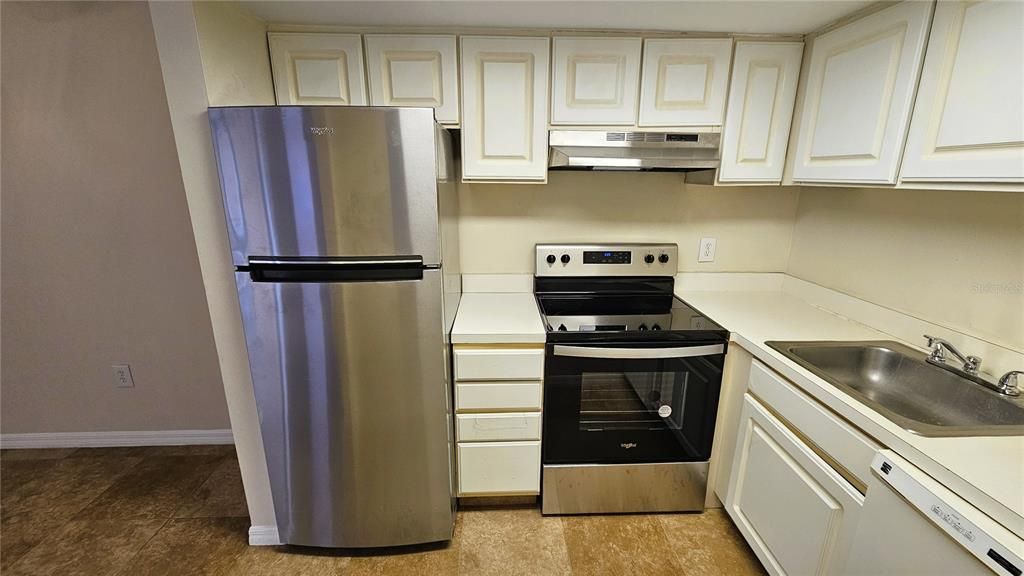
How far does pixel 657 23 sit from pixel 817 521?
5.62ft

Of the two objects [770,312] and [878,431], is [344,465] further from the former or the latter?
[770,312]

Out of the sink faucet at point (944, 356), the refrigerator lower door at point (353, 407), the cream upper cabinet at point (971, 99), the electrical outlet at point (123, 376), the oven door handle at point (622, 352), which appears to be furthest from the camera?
the electrical outlet at point (123, 376)

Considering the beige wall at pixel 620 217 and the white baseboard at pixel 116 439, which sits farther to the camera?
the white baseboard at pixel 116 439

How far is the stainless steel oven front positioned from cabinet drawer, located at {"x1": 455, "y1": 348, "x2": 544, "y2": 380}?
57 mm

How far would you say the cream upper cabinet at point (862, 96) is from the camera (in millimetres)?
1184

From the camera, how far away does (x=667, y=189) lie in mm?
1984

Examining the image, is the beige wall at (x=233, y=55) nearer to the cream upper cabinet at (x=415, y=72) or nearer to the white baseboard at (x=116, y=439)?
the cream upper cabinet at (x=415, y=72)

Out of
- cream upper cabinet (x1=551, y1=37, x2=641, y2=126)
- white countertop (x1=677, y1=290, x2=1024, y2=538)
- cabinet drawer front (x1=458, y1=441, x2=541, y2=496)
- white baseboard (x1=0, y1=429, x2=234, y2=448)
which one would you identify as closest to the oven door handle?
white countertop (x1=677, y1=290, x2=1024, y2=538)

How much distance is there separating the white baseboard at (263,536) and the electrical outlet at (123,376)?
117 centimetres

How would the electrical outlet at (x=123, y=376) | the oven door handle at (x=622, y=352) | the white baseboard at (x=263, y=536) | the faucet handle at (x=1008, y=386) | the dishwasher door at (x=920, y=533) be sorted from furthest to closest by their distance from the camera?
the electrical outlet at (x=123, y=376) < the white baseboard at (x=263, y=536) < the oven door handle at (x=622, y=352) < the faucet handle at (x=1008, y=386) < the dishwasher door at (x=920, y=533)

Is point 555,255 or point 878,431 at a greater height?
point 555,255

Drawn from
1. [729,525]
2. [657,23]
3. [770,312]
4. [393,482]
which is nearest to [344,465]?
[393,482]

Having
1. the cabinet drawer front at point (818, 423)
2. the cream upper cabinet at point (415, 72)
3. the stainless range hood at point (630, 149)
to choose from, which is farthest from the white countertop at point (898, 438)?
the cream upper cabinet at point (415, 72)

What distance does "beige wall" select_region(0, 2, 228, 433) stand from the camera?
5.58 feet
